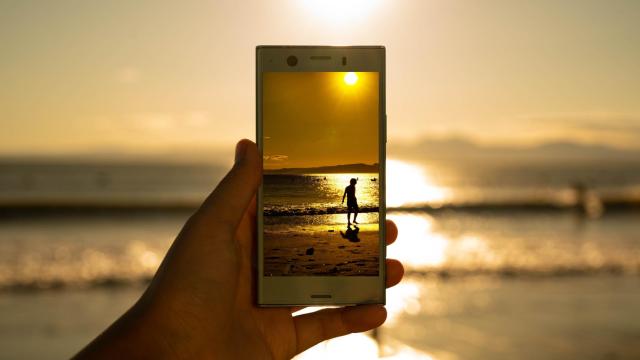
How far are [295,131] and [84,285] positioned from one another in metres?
6.42

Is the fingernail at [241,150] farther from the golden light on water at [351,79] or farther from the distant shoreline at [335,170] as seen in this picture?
the golden light on water at [351,79]

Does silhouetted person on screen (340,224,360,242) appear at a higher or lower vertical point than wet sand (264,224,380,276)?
higher

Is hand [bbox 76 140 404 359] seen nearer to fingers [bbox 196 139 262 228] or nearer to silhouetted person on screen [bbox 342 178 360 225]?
fingers [bbox 196 139 262 228]

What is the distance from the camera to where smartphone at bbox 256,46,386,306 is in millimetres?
2691

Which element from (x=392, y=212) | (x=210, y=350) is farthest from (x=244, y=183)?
(x=392, y=212)

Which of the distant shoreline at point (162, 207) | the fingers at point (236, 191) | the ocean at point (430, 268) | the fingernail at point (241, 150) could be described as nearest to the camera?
the fingers at point (236, 191)

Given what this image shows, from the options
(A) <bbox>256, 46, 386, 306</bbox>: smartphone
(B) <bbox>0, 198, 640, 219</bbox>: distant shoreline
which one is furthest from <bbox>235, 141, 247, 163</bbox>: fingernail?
(B) <bbox>0, 198, 640, 219</bbox>: distant shoreline

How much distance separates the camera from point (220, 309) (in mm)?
2227

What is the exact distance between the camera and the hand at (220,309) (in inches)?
74.4

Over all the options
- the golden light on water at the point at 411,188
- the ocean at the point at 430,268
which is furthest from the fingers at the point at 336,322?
the golden light on water at the point at 411,188

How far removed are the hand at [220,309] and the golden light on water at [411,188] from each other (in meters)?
18.4

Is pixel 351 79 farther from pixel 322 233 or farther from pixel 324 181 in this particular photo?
pixel 322 233

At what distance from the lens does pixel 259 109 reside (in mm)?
2729

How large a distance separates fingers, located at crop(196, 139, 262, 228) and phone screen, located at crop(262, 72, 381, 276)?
198 millimetres
